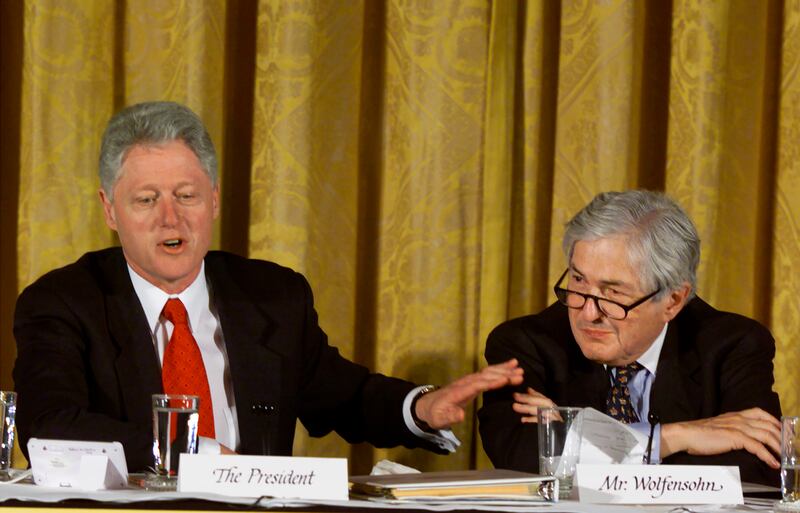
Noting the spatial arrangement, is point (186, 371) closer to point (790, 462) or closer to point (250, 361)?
point (250, 361)

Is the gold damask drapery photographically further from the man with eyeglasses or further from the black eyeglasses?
the black eyeglasses

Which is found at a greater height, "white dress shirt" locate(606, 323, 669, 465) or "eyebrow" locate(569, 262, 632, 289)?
"eyebrow" locate(569, 262, 632, 289)

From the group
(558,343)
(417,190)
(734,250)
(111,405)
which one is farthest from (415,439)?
(734,250)

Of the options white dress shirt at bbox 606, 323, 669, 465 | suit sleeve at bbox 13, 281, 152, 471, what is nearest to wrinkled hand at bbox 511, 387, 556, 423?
white dress shirt at bbox 606, 323, 669, 465

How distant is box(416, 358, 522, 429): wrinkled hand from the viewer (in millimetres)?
2189

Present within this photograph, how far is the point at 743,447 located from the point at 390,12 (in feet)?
5.14

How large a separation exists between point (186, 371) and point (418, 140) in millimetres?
1044

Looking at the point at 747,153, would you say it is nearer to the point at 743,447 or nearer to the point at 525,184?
the point at 525,184

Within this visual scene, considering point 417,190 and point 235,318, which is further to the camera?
point 417,190

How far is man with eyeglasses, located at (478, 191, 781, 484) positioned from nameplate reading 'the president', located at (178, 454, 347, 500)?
820 millimetres

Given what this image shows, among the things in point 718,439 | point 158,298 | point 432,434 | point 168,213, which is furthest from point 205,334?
point 718,439

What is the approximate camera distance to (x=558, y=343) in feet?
8.91

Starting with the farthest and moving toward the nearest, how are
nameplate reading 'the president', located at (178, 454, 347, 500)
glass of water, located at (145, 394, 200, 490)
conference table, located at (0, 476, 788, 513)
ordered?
glass of water, located at (145, 394, 200, 490), nameplate reading 'the president', located at (178, 454, 347, 500), conference table, located at (0, 476, 788, 513)

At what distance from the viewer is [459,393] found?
2252mm
